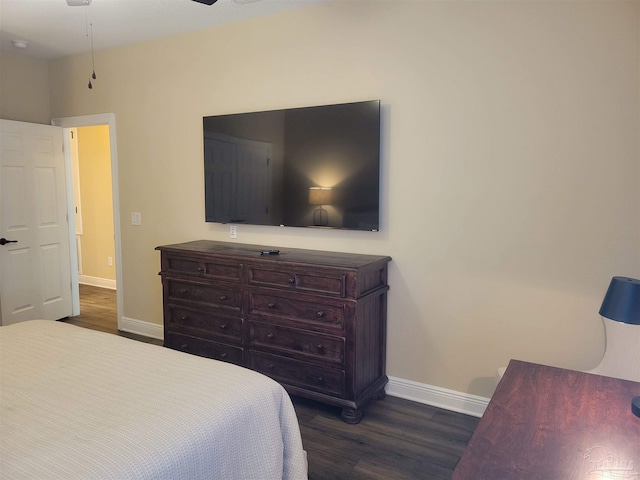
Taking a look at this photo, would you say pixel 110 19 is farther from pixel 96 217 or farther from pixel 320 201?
pixel 96 217

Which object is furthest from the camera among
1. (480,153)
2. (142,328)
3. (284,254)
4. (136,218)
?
(142,328)

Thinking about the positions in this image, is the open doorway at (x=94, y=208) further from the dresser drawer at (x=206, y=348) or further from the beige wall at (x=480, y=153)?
the beige wall at (x=480, y=153)

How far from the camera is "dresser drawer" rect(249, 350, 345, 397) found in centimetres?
280

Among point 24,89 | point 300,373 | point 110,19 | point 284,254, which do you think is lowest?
point 300,373

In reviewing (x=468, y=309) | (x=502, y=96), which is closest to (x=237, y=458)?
(x=468, y=309)

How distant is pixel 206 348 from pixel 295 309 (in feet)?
2.89

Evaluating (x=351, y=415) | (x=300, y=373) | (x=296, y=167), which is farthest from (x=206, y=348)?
(x=296, y=167)

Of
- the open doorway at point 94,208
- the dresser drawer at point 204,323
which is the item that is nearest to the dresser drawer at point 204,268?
the dresser drawer at point 204,323

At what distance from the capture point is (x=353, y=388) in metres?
2.74

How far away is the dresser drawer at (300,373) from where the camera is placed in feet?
9.18

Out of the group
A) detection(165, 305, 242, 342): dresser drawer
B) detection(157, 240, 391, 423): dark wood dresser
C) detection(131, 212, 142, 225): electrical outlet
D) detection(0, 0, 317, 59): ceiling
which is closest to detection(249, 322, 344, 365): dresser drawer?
detection(157, 240, 391, 423): dark wood dresser

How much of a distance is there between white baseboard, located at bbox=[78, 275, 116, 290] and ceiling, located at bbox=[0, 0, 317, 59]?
3.20m

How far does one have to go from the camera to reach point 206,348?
3326mm

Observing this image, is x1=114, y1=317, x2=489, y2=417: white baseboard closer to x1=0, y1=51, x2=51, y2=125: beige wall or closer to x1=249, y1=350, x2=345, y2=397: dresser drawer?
x1=249, y1=350, x2=345, y2=397: dresser drawer
